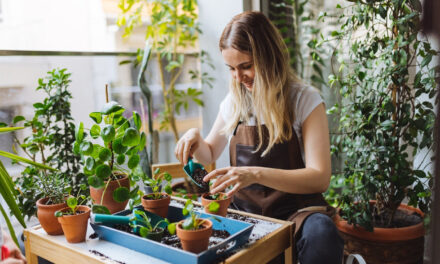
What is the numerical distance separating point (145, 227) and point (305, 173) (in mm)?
642

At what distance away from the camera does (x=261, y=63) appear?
153 cm

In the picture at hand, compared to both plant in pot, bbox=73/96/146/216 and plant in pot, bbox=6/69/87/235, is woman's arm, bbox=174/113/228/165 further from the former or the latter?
plant in pot, bbox=6/69/87/235

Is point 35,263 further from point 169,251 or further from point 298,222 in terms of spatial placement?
point 298,222

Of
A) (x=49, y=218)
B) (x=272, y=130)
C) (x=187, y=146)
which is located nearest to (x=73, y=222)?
(x=49, y=218)

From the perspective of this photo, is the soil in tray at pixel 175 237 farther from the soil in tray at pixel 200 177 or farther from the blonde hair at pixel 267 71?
the blonde hair at pixel 267 71

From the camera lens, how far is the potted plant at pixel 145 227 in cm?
105

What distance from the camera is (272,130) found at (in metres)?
1.54

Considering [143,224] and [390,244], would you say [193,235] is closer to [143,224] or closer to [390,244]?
[143,224]

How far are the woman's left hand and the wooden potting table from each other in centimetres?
16

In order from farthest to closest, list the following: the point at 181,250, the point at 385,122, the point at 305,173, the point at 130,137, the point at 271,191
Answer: the point at 385,122 < the point at 271,191 < the point at 305,173 < the point at 130,137 < the point at 181,250

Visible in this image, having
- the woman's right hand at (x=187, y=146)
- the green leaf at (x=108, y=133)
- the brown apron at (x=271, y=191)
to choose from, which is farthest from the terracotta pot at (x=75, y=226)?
the brown apron at (x=271, y=191)

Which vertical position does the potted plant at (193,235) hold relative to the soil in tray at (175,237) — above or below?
above

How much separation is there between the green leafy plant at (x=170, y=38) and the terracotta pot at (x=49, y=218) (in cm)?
120

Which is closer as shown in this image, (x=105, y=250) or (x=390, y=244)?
(x=105, y=250)
